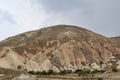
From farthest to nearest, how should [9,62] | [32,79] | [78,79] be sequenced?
[9,62]
[78,79]
[32,79]

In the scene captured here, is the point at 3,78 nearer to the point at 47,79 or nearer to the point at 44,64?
the point at 47,79

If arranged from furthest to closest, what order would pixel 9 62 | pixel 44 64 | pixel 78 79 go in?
1. pixel 44 64
2. pixel 9 62
3. pixel 78 79

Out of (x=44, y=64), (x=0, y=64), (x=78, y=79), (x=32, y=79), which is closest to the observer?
(x=32, y=79)

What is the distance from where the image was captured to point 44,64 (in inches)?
7726

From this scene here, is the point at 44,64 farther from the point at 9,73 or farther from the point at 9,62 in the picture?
A: the point at 9,73

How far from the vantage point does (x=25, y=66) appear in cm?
18575

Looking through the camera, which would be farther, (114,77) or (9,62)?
(9,62)

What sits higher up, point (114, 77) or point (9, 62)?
point (9, 62)

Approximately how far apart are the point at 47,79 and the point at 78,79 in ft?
43.5

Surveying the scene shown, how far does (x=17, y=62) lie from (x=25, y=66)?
25.9 ft

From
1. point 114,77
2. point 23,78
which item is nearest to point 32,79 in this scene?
point 23,78

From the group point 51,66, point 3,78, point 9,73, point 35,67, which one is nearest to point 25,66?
point 35,67

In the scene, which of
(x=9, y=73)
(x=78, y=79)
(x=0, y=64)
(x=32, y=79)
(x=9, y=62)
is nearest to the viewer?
(x=32, y=79)

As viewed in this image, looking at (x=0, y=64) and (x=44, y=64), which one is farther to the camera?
(x=44, y=64)
